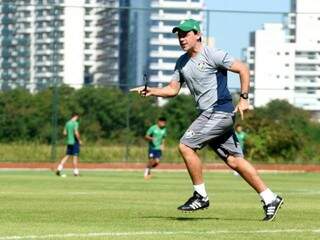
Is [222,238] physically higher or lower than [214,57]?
lower

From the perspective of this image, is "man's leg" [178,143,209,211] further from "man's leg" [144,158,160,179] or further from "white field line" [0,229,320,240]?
"man's leg" [144,158,160,179]

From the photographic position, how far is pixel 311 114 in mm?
47062

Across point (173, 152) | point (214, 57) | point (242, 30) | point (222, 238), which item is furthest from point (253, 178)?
point (242, 30)

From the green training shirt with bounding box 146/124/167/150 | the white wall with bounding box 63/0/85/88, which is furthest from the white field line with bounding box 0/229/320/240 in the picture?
the white wall with bounding box 63/0/85/88

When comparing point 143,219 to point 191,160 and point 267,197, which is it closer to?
point 191,160

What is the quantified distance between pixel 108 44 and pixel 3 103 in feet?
20.0

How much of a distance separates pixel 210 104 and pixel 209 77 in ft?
1.00

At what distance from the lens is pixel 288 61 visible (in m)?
48.6

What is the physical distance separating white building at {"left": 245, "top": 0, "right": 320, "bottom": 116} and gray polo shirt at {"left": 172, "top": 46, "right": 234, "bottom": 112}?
1310 inches

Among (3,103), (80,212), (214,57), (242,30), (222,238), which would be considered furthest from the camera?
(242,30)

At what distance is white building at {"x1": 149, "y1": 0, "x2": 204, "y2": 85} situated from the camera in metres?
47.1

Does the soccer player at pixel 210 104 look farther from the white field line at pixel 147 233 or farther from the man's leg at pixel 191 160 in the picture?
the white field line at pixel 147 233

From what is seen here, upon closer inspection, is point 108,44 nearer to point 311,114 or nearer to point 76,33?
point 76,33

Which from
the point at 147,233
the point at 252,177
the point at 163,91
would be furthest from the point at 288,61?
the point at 147,233
